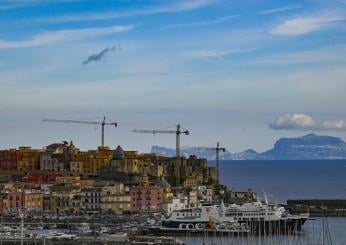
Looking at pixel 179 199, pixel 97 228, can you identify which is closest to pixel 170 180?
pixel 179 199

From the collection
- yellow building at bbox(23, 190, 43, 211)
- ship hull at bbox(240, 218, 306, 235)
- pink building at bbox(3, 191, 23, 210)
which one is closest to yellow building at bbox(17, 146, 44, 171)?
yellow building at bbox(23, 190, 43, 211)

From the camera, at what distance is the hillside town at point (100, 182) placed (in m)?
68.1

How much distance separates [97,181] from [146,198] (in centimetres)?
709

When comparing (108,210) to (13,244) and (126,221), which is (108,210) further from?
(13,244)

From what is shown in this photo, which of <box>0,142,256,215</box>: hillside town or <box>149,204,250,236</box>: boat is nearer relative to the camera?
<box>149,204,250,236</box>: boat

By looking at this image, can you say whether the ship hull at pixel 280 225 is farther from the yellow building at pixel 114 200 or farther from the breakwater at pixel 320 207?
the yellow building at pixel 114 200

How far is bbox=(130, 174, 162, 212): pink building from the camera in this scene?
2721 inches

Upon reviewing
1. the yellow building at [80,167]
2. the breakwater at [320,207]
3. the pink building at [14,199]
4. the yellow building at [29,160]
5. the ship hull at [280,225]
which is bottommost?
the ship hull at [280,225]

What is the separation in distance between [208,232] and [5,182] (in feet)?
79.8

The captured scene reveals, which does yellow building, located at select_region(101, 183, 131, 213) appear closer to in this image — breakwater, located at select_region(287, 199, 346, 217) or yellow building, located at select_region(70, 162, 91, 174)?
breakwater, located at select_region(287, 199, 346, 217)

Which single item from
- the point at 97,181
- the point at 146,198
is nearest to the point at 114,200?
the point at 146,198

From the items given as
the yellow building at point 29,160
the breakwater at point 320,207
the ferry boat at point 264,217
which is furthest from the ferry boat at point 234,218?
the yellow building at point 29,160

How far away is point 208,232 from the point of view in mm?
54219

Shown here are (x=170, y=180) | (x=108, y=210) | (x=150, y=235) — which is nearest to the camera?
(x=150, y=235)
